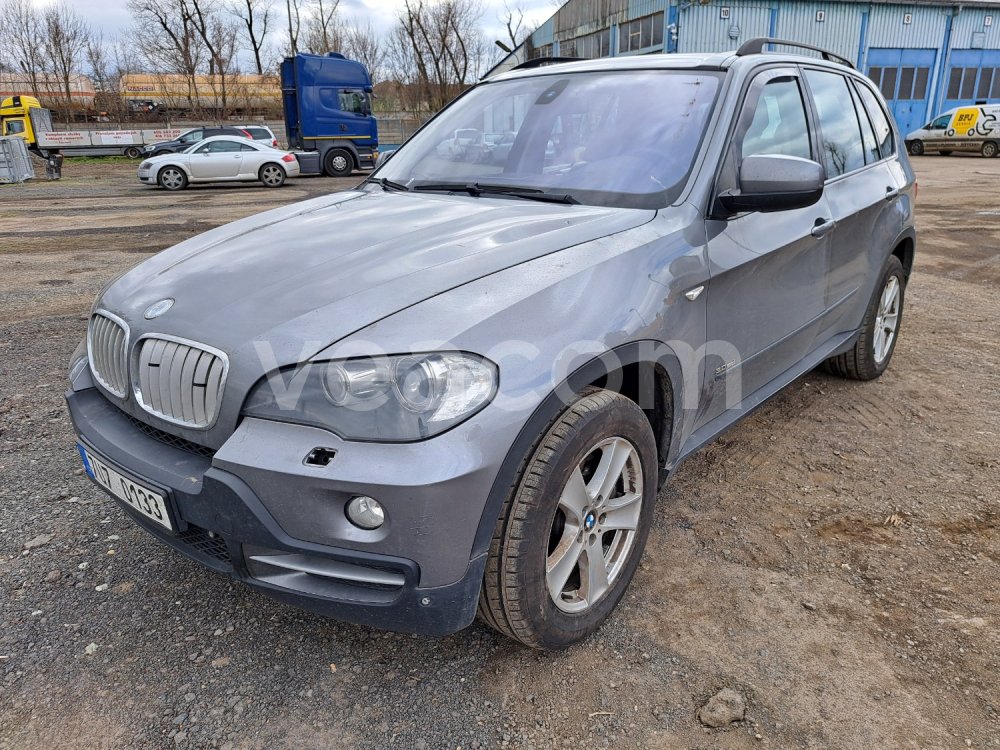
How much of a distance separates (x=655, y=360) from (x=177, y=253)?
175 cm

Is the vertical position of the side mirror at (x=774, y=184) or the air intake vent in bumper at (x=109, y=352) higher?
the side mirror at (x=774, y=184)

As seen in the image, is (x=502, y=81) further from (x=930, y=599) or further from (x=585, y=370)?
(x=930, y=599)

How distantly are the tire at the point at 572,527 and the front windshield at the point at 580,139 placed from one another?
89cm

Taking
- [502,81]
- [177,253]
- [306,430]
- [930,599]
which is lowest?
[930,599]


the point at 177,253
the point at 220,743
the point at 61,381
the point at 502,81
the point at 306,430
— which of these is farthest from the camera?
the point at 61,381

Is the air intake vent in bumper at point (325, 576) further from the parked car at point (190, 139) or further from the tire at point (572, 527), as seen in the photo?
the parked car at point (190, 139)

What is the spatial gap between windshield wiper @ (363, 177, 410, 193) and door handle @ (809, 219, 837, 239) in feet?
5.76

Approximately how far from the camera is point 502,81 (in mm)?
3484

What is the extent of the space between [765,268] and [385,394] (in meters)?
1.71

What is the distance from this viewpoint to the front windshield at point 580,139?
2.59 metres

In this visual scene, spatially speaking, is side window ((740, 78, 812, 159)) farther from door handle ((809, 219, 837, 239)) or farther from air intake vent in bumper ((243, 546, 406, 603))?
air intake vent in bumper ((243, 546, 406, 603))

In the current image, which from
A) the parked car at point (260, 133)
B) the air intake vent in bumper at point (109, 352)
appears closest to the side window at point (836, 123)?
the air intake vent in bumper at point (109, 352)

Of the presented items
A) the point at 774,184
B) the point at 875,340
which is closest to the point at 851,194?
the point at 875,340

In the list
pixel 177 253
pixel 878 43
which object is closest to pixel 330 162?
pixel 177 253
